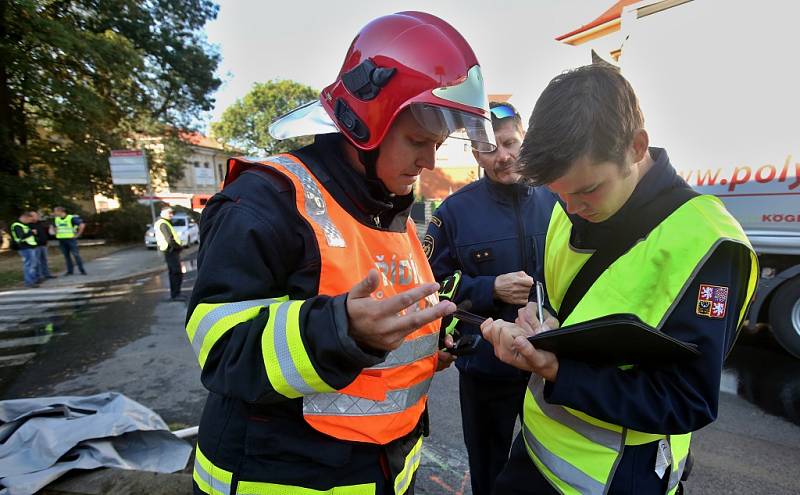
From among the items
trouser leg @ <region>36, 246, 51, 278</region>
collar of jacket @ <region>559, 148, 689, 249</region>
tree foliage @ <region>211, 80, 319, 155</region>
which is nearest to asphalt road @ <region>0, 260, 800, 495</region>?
collar of jacket @ <region>559, 148, 689, 249</region>

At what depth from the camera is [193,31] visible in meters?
19.0

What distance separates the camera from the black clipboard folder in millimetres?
1038

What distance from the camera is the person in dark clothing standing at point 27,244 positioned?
10266 mm

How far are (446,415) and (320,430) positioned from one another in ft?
9.50

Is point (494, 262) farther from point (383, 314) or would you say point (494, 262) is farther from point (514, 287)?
point (383, 314)

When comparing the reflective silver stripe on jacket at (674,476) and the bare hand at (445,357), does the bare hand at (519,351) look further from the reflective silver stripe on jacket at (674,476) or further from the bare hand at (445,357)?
the reflective silver stripe on jacket at (674,476)

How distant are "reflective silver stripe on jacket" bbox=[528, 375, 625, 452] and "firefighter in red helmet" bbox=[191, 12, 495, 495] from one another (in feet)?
1.30

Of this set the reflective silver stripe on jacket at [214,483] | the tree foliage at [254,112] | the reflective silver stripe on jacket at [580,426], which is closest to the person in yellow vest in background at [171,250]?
the reflective silver stripe on jacket at [214,483]

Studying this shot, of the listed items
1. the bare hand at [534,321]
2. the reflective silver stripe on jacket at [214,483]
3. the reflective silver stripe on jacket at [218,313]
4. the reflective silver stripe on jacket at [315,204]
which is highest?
the reflective silver stripe on jacket at [315,204]

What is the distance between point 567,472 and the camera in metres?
1.30

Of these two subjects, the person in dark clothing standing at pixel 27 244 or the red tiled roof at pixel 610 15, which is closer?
the red tiled roof at pixel 610 15

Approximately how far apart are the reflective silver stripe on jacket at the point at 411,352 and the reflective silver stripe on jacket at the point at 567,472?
47 centimetres

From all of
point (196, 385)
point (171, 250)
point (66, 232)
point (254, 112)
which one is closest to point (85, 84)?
point (66, 232)

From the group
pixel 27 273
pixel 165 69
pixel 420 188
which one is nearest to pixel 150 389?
pixel 27 273
